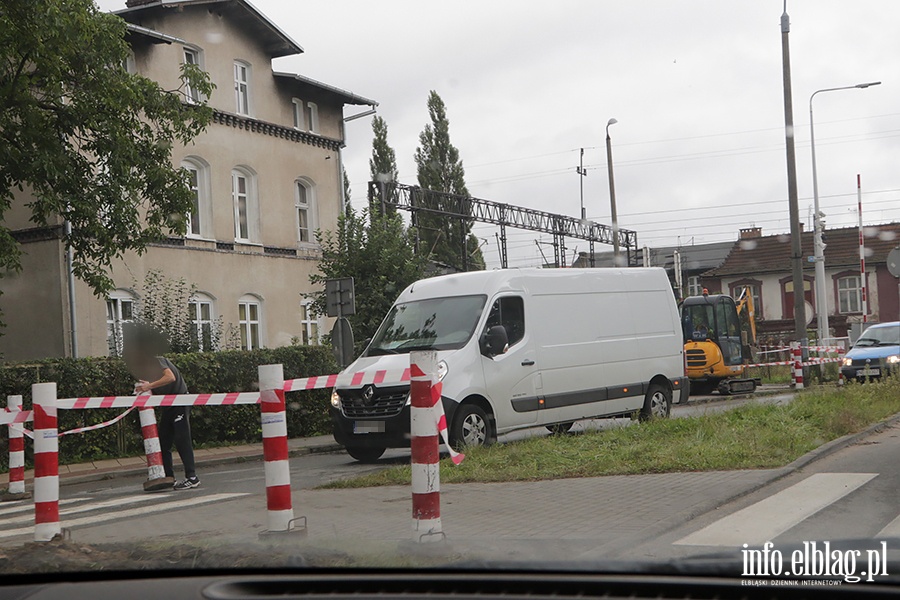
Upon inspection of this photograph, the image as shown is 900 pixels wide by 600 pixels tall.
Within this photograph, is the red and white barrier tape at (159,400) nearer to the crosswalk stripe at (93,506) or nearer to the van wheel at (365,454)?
the crosswalk stripe at (93,506)

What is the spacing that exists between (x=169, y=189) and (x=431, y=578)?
1710cm

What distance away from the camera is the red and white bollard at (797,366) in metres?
26.7

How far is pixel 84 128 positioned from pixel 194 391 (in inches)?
197

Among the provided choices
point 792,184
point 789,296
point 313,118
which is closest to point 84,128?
point 313,118

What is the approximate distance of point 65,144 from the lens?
1781cm

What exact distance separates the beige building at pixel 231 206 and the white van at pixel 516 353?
11390 mm

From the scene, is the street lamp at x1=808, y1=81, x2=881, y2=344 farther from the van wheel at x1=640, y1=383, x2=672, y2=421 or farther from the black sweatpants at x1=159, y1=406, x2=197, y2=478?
the black sweatpants at x1=159, y1=406, x2=197, y2=478

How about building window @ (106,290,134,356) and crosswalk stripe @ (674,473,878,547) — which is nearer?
crosswalk stripe @ (674,473,878,547)

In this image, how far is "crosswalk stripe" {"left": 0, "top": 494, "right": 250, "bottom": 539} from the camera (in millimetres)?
9414

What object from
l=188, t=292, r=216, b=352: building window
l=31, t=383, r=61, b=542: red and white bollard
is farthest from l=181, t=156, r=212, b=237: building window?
l=31, t=383, r=61, b=542: red and white bollard

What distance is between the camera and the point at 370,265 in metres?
25.1

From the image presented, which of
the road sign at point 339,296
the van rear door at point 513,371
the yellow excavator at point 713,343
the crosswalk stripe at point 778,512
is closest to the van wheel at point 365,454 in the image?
the van rear door at point 513,371

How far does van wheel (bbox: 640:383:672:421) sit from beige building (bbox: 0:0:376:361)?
1266cm

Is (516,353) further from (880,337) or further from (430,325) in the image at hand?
(880,337)
